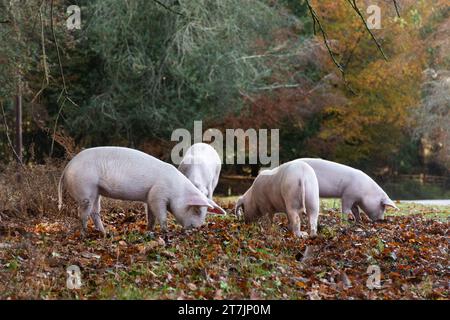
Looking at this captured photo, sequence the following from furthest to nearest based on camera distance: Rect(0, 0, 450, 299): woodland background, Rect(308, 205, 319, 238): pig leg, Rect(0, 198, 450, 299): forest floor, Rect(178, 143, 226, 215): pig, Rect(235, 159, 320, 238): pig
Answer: Rect(178, 143, 226, 215): pig
Rect(308, 205, 319, 238): pig leg
Rect(235, 159, 320, 238): pig
Rect(0, 0, 450, 299): woodland background
Rect(0, 198, 450, 299): forest floor

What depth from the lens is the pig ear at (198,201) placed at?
10961mm

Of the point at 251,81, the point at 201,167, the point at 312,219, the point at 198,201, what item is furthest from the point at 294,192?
the point at 251,81

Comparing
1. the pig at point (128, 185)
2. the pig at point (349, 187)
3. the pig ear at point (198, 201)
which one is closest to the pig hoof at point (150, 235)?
the pig at point (128, 185)

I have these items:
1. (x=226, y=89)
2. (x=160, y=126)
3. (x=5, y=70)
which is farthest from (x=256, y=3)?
(x=5, y=70)

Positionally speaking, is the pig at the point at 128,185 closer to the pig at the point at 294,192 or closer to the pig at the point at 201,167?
the pig at the point at 294,192

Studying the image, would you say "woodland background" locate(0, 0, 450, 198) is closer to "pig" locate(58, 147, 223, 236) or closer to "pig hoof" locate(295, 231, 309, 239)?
"pig" locate(58, 147, 223, 236)

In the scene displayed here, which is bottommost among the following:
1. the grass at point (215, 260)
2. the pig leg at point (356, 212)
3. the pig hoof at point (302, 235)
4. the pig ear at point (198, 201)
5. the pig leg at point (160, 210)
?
the pig leg at point (356, 212)

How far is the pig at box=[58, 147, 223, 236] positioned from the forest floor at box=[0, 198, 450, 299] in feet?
0.96

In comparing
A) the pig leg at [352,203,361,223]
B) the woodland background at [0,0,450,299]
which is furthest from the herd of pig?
the pig leg at [352,203,361,223]

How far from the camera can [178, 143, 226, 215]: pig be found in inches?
550

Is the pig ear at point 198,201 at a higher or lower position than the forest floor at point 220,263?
higher

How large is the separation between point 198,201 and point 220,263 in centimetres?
278

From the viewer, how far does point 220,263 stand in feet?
27.3

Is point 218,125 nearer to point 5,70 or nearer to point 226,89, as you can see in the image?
point 226,89
